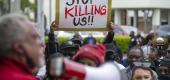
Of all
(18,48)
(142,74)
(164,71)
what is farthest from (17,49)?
(164,71)

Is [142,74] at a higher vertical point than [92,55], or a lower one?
lower

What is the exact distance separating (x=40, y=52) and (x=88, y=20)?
511cm

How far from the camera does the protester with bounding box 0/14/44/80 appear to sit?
309cm

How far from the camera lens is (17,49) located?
10.2ft

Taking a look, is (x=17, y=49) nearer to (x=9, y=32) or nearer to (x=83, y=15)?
(x=9, y=32)

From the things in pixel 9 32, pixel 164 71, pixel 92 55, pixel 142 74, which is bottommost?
pixel 164 71

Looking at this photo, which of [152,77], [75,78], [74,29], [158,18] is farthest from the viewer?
[158,18]

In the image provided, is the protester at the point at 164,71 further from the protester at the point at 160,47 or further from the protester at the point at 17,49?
the protester at the point at 17,49

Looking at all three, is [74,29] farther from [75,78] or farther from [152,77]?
[75,78]

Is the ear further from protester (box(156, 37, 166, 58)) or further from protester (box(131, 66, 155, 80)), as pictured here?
protester (box(156, 37, 166, 58))

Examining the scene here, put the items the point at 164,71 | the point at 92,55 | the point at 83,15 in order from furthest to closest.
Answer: the point at 83,15 < the point at 164,71 < the point at 92,55

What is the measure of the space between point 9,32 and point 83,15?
5.20m

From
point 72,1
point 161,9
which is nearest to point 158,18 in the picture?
point 161,9

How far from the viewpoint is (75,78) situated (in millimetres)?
3020
